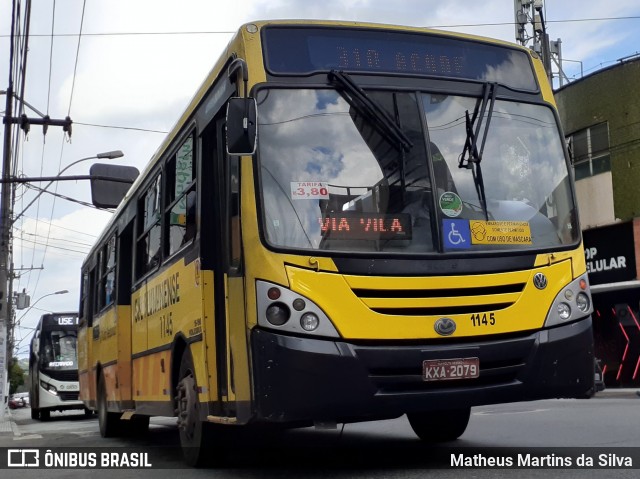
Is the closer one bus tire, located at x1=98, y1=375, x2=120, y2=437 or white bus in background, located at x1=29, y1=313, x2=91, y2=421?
bus tire, located at x1=98, y1=375, x2=120, y2=437

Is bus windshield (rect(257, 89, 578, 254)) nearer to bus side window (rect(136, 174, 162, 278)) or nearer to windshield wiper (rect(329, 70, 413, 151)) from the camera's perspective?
windshield wiper (rect(329, 70, 413, 151))

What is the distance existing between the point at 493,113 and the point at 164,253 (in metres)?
3.62

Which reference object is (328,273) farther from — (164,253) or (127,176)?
(127,176)

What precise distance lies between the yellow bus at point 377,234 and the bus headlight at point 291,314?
11mm

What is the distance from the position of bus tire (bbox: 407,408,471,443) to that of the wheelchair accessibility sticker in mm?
2840

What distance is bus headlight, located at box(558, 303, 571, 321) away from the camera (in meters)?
6.79

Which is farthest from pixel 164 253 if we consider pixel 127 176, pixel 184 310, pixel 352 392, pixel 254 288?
pixel 127 176

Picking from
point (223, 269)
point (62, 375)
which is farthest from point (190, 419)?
point (62, 375)

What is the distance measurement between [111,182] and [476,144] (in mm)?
13313

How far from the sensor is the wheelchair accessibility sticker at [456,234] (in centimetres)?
663

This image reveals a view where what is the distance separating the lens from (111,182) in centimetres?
1911

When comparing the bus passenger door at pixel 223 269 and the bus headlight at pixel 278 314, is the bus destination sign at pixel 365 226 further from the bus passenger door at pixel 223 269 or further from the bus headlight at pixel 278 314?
the bus passenger door at pixel 223 269

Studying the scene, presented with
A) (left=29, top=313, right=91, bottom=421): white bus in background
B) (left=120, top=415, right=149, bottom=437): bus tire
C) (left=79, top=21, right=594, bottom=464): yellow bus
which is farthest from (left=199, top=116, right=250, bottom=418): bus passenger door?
(left=29, top=313, right=91, bottom=421): white bus in background

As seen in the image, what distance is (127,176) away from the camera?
18953 mm
